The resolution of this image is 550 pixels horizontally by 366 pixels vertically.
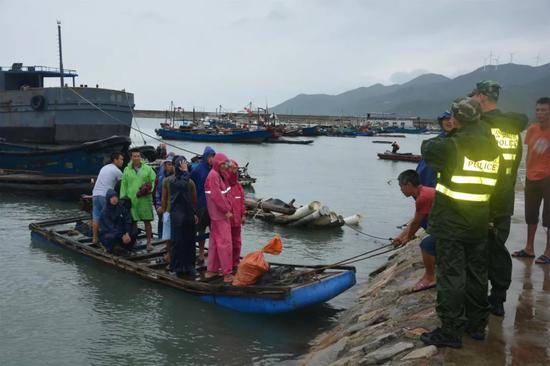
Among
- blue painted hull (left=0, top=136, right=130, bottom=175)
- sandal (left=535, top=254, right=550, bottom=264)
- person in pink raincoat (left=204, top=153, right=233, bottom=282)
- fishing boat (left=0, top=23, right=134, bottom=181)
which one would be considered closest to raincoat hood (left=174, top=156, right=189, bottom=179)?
person in pink raincoat (left=204, top=153, right=233, bottom=282)

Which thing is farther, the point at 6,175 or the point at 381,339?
the point at 6,175

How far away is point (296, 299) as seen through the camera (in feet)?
24.2

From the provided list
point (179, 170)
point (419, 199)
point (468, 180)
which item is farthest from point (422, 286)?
point (179, 170)

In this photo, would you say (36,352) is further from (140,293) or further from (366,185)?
(366,185)

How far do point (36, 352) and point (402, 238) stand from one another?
16.4ft

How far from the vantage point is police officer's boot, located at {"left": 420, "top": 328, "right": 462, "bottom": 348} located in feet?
14.4

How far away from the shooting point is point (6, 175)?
67.2 feet

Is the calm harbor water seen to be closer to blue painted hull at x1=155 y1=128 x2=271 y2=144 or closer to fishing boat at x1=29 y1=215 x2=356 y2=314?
fishing boat at x1=29 y1=215 x2=356 y2=314

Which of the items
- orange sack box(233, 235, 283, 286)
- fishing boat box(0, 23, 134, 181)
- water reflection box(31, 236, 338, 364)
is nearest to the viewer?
water reflection box(31, 236, 338, 364)

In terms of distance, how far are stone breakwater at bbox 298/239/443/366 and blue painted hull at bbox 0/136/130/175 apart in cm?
1308

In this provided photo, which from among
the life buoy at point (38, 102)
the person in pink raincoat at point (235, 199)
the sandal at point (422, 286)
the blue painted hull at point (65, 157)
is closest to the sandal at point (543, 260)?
the sandal at point (422, 286)

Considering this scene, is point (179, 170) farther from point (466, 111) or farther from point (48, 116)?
point (48, 116)

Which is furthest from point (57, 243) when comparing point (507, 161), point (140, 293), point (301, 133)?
point (301, 133)

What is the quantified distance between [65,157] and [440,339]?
18.2 metres
